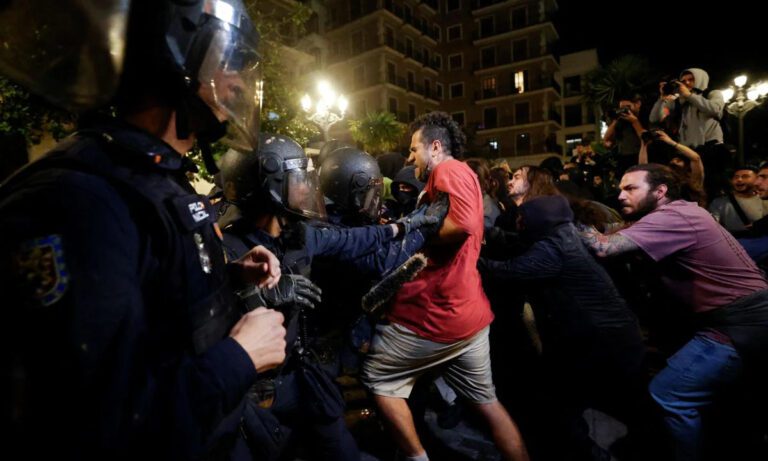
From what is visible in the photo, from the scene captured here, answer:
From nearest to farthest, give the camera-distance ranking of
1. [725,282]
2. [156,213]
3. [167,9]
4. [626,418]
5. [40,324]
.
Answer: [40,324]
[156,213]
[167,9]
[725,282]
[626,418]

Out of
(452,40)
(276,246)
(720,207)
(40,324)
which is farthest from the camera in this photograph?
(452,40)

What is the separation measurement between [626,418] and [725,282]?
1.79m

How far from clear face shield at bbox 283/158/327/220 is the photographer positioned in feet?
20.3

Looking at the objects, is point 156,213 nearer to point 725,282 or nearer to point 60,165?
point 60,165

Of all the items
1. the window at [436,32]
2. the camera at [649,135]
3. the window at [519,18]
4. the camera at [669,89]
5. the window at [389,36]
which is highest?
the window at [436,32]

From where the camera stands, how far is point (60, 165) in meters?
1.01

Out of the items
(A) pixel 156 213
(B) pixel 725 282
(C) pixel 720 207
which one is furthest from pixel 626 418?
(A) pixel 156 213

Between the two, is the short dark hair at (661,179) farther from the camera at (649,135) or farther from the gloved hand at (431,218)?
the camera at (649,135)

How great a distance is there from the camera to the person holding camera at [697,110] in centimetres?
594

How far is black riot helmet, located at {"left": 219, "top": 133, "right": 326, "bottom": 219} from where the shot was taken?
8.57ft

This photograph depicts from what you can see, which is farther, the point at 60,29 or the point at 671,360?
the point at 671,360

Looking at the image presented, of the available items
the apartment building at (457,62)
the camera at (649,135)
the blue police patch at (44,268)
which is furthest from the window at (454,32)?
the blue police patch at (44,268)

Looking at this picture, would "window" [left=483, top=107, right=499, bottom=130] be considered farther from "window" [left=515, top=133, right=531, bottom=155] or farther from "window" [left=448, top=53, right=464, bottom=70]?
"window" [left=448, top=53, right=464, bottom=70]

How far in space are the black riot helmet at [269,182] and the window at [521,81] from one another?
150 feet
